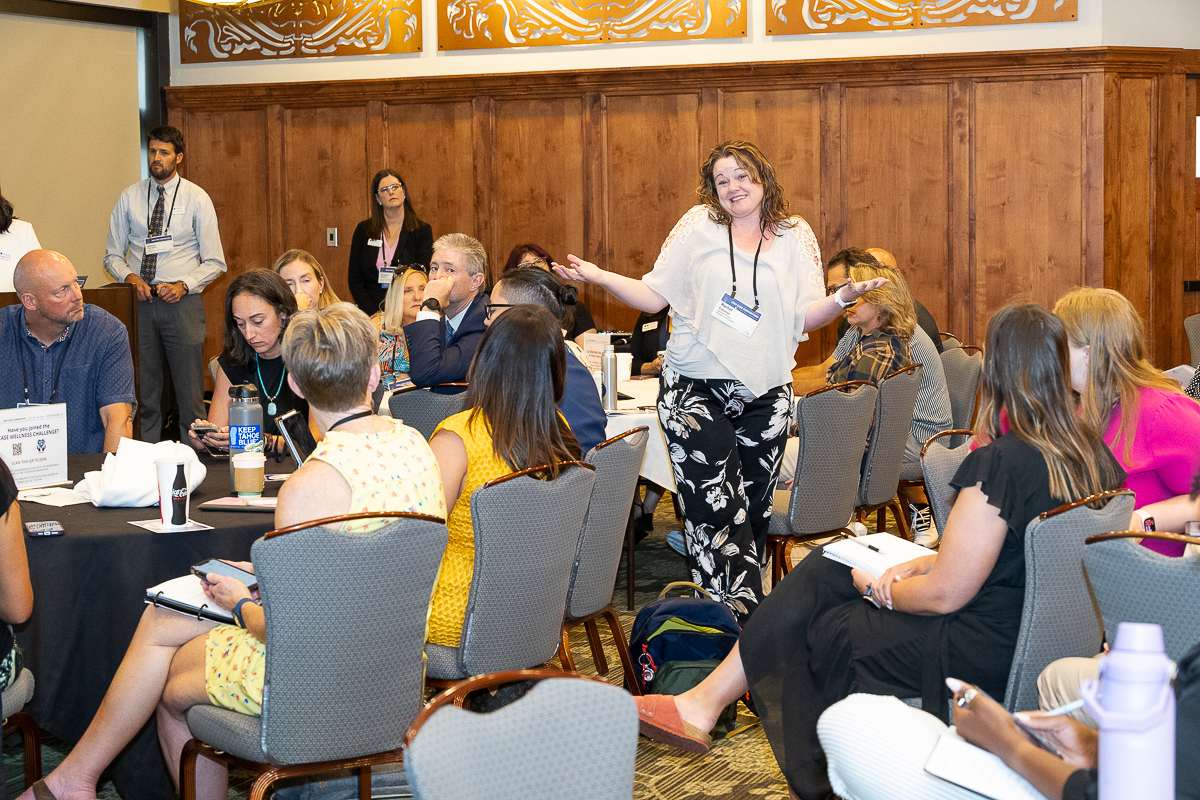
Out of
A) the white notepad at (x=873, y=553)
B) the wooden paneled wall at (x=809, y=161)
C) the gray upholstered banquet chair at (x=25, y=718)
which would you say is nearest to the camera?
the gray upholstered banquet chair at (x=25, y=718)

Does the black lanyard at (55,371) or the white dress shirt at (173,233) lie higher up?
the white dress shirt at (173,233)

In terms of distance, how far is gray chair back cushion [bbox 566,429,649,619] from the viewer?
9.53ft

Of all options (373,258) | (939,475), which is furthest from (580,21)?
(939,475)

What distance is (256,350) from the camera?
383 cm

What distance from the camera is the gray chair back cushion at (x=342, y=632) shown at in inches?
78.7

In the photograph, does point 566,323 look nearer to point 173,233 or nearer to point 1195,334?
point 1195,334

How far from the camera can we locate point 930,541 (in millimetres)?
5004

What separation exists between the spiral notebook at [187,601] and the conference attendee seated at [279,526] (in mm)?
34

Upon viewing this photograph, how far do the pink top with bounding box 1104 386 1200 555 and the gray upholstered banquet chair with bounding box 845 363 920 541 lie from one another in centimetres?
133

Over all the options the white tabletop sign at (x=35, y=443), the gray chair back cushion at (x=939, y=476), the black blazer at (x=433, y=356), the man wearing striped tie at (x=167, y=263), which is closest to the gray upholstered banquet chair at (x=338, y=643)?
the white tabletop sign at (x=35, y=443)

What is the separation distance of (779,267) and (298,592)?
2207 mm

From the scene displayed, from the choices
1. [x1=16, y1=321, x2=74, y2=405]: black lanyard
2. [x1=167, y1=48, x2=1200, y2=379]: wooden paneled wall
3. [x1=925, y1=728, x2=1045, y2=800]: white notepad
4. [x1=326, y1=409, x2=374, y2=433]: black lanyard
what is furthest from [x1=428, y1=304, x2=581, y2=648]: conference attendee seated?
[x1=167, y1=48, x2=1200, y2=379]: wooden paneled wall

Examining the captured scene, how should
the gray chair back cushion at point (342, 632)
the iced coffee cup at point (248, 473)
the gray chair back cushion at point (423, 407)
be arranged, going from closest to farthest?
the gray chair back cushion at point (342, 632), the iced coffee cup at point (248, 473), the gray chair back cushion at point (423, 407)

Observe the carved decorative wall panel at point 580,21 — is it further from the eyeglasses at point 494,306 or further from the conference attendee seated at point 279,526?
the conference attendee seated at point 279,526
